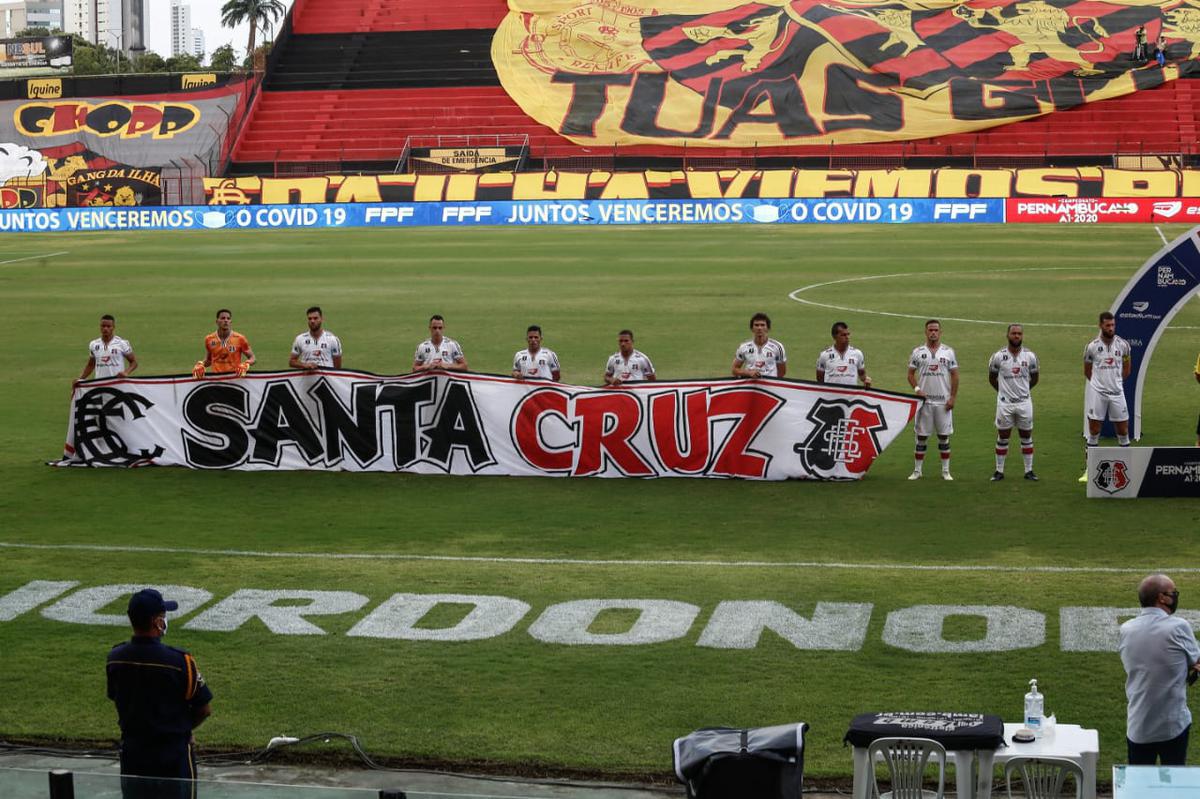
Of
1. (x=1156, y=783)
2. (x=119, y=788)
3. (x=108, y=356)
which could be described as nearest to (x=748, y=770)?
(x=1156, y=783)

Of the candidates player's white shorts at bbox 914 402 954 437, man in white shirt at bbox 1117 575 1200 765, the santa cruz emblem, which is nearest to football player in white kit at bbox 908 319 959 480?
player's white shorts at bbox 914 402 954 437

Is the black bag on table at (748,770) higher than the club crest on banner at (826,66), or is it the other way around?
the club crest on banner at (826,66)

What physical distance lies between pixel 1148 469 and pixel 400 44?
70981 millimetres

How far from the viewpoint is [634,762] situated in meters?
10.1

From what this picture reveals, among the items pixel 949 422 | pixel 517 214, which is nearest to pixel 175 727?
pixel 949 422

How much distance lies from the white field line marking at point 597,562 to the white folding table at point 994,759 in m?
6.38

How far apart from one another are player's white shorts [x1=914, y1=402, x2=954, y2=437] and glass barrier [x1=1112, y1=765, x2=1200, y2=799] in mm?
12483

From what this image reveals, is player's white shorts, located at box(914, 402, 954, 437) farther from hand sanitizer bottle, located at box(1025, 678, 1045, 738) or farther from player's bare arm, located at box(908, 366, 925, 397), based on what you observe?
hand sanitizer bottle, located at box(1025, 678, 1045, 738)

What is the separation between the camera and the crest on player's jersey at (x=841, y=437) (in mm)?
18531

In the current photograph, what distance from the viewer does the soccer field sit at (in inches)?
432

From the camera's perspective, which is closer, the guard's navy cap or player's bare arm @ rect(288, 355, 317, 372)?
the guard's navy cap

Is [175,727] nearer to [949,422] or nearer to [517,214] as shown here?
[949,422]

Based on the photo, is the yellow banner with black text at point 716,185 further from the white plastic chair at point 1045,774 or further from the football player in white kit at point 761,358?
the white plastic chair at point 1045,774

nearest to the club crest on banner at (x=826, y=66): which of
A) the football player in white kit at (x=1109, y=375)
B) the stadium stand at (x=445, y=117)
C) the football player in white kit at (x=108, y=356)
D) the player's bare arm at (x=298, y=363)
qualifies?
the stadium stand at (x=445, y=117)
